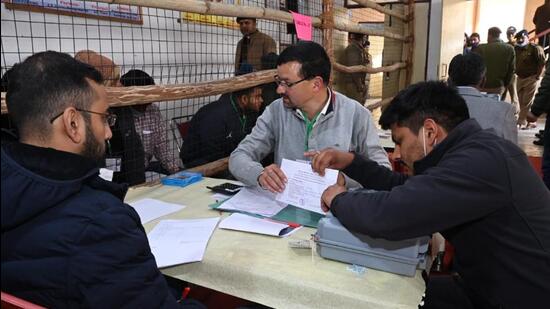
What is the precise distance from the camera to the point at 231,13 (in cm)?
252

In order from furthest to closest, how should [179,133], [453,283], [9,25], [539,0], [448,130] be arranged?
[539,0] → [179,133] → [9,25] → [453,283] → [448,130]

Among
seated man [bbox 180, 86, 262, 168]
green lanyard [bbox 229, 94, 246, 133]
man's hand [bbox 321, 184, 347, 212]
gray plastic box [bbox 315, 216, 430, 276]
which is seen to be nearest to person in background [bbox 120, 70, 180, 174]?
seated man [bbox 180, 86, 262, 168]

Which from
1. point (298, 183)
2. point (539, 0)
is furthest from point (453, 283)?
point (539, 0)

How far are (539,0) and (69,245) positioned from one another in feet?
42.4

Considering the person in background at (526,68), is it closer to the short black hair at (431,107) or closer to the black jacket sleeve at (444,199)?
the short black hair at (431,107)

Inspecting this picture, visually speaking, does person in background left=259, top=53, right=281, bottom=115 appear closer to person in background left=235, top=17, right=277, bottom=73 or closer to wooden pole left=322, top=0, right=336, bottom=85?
person in background left=235, top=17, right=277, bottom=73

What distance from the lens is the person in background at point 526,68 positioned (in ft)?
22.9

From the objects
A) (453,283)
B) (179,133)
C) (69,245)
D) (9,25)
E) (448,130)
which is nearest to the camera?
(69,245)

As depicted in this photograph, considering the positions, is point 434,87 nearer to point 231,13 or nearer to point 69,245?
point 69,245

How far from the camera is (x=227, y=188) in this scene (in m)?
1.98

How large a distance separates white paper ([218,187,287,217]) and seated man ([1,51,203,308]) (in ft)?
2.27

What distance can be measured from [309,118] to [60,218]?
4.76 feet

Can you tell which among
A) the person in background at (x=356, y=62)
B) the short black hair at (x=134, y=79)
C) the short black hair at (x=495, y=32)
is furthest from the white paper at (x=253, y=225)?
the short black hair at (x=495, y=32)

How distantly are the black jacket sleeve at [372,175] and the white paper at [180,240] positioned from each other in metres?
0.59
